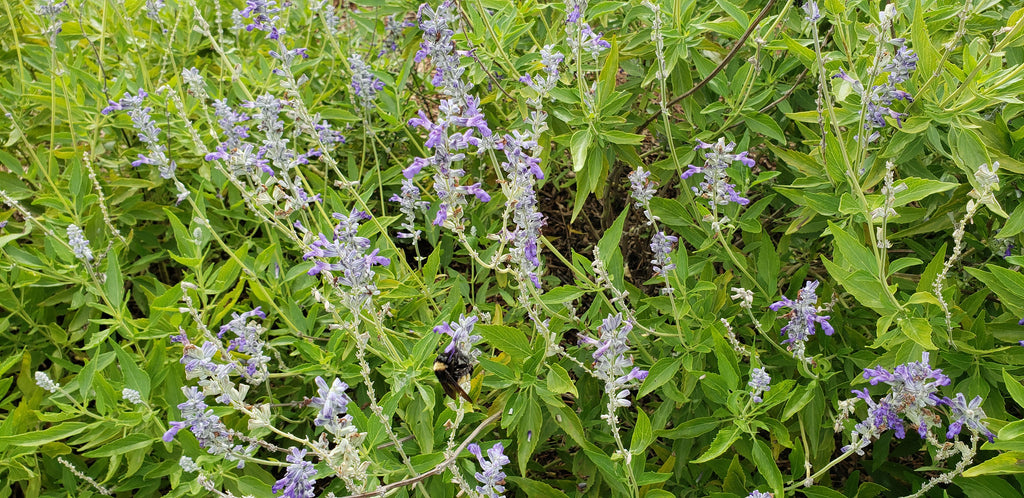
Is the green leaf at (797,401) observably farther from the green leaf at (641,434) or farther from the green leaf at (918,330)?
the green leaf at (641,434)

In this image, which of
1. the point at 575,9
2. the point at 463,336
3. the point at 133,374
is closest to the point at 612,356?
the point at 463,336

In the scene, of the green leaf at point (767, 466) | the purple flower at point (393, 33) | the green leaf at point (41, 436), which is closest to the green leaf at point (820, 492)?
the green leaf at point (767, 466)

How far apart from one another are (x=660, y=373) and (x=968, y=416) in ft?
2.97

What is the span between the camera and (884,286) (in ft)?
7.15

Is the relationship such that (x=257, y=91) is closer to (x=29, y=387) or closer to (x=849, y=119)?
(x=29, y=387)

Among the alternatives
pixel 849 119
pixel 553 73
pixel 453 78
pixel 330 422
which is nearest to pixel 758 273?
pixel 849 119

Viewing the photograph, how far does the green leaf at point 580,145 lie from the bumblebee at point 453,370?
2.43ft

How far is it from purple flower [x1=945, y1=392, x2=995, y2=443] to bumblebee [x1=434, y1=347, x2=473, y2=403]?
140 cm

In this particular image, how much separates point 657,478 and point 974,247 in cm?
157

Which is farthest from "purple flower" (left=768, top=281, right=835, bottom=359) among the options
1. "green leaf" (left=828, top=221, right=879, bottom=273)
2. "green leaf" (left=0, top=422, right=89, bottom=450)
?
"green leaf" (left=0, top=422, right=89, bottom=450)

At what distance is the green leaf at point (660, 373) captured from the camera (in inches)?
97.1

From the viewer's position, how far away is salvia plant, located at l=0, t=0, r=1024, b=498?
2195 mm

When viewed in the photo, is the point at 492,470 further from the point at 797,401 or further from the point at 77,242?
the point at 77,242

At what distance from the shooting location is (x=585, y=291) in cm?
258
